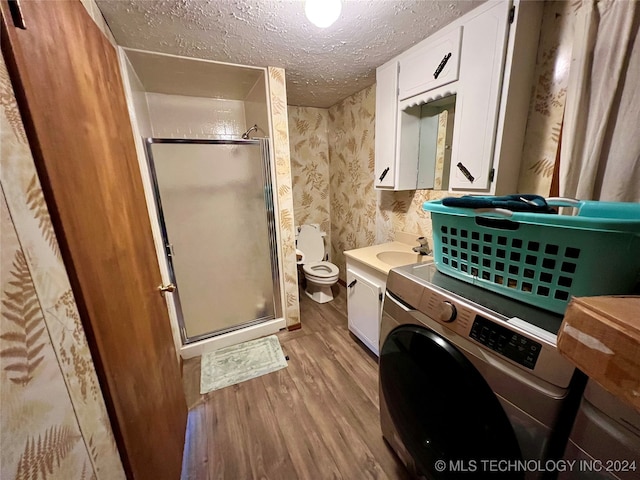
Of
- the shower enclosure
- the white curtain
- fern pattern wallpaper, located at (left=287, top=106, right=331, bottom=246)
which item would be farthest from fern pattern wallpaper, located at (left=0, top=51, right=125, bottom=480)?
fern pattern wallpaper, located at (left=287, top=106, right=331, bottom=246)

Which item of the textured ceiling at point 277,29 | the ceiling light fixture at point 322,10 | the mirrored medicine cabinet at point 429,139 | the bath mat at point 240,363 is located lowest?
the bath mat at point 240,363

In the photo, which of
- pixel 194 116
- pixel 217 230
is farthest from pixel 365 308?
pixel 194 116

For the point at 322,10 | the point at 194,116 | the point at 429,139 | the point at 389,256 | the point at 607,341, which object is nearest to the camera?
the point at 607,341

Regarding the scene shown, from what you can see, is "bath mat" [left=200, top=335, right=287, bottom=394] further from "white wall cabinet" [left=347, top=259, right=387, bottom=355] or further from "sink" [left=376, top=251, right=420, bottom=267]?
"sink" [left=376, top=251, right=420, bottom=267]

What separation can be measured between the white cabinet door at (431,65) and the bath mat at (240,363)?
2.15 m

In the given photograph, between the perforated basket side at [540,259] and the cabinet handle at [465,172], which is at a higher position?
the cabinet handle at [465,172]

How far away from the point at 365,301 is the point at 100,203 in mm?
1583

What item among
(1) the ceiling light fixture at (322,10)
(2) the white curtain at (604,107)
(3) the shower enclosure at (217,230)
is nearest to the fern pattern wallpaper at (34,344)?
(1) the ceiling light fixture at (322,10)

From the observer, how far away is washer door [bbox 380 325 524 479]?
0.68 m

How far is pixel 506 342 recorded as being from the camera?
2.05 ft

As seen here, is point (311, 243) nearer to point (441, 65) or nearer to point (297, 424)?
point (297, 424)

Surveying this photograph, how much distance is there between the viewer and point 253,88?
2.11 metres

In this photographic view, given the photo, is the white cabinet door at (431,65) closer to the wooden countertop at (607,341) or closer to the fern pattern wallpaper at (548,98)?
the fern pattern wallpaper at (548,98)

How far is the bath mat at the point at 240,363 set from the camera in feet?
5.65
